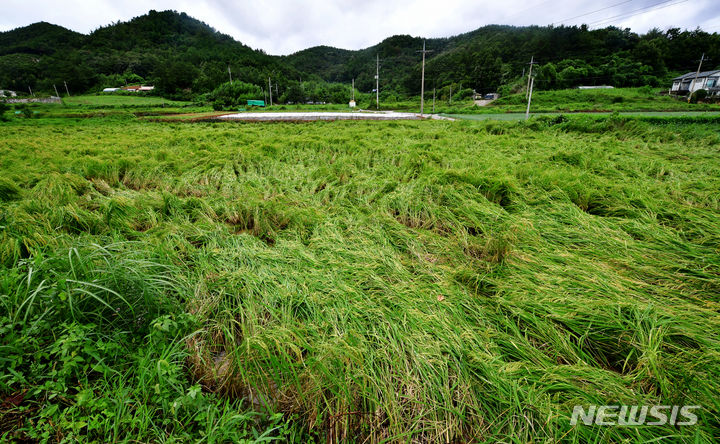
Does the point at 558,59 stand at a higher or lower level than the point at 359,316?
higher

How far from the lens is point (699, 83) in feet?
134

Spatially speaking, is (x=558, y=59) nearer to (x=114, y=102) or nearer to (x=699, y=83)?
(x=699, y=83)

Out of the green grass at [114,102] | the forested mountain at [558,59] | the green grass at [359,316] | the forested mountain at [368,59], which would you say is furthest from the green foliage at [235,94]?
the green grass at [359,316]

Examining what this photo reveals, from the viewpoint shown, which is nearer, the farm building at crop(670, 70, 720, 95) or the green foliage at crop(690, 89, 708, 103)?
the green foliage at crop(690, 89, 708, 103)

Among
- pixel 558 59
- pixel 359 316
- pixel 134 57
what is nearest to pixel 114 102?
pixel 134 57

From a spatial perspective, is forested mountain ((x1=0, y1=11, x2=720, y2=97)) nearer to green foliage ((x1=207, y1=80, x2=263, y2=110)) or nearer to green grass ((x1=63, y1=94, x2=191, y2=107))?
green foliage ((x1=207, y1=80, x2=263, y2=110))

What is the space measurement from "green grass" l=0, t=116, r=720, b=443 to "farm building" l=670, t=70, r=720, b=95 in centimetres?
5732

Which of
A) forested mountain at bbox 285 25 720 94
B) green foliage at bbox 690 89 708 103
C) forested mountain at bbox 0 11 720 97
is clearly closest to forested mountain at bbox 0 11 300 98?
forested mountain at bbox 0 11 720 97

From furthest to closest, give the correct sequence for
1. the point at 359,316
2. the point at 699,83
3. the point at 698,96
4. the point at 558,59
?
1. the point at 558,59
2. the point at 699,83
3. the point at 698,96
4. the point at 359,316

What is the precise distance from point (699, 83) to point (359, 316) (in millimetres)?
67061

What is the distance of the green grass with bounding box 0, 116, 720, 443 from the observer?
1.18 meters

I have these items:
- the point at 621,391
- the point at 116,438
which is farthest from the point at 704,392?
the point at 116,438

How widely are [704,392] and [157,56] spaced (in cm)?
10464

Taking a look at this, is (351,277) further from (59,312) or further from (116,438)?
(59,312)
